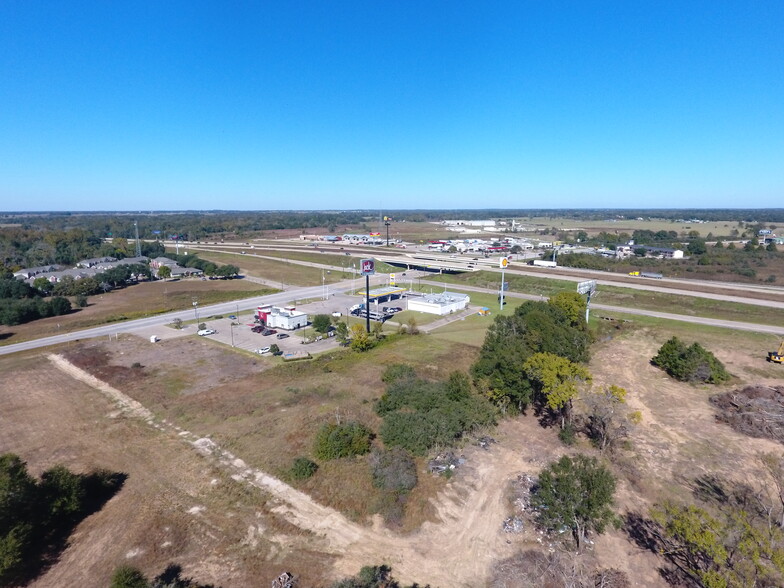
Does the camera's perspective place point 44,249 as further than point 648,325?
Yes

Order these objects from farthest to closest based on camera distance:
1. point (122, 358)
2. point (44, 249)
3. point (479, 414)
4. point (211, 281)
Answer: point (44, 249), point (211, 281), point (122, 358), point (479, 414)

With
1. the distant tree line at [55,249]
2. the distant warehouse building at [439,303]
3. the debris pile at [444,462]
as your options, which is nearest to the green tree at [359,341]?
the distant warehouse building at [439,303]

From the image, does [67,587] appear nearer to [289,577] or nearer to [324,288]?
[289,577]

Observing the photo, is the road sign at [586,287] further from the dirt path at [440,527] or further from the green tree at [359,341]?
the dirt path at [440,527]

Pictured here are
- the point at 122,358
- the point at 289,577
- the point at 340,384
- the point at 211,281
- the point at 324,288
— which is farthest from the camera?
the point at 211,281

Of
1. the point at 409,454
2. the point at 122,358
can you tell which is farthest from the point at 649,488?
the point at 122,358

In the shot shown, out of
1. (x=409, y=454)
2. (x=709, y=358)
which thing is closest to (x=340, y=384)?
(x=409, y=454)

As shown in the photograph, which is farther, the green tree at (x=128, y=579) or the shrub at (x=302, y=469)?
the shrub at (x=302, y=469)
